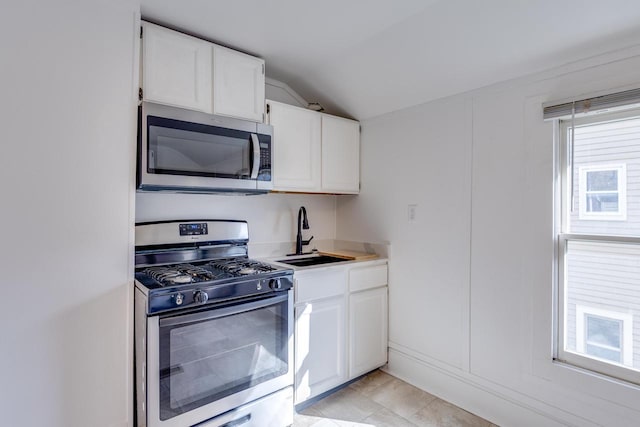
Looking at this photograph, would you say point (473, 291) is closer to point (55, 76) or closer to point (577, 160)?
point (577, 160)

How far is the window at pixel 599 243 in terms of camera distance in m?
1.64

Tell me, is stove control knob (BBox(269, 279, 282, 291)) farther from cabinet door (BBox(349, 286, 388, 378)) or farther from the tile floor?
the tile floor

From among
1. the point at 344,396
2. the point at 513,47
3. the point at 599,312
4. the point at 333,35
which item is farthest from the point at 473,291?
the point at 333,35

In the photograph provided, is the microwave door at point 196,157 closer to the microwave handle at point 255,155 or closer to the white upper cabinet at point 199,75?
the microwave handle at point 255,155

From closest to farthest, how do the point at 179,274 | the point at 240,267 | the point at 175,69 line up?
the point at 179,274 < the point at 175,69 < the point at 240,267

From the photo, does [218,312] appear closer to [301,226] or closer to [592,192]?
[301,226]

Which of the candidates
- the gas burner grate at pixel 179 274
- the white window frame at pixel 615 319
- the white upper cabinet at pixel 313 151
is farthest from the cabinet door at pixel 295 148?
the white window frame at pixel 615 319

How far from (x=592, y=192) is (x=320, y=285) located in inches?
65.1

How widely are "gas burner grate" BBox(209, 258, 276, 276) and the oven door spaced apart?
6.8 inches

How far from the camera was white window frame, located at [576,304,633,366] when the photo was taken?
165 centimetres

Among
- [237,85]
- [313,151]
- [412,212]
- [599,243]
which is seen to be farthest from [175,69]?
[599,243]

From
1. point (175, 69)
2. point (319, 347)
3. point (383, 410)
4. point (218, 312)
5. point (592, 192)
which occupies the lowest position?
point (383, 410)

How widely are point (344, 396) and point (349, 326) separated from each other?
48 cm

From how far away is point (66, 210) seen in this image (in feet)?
5.07
